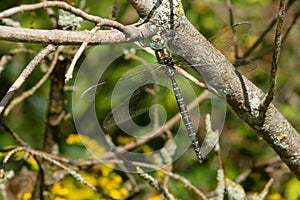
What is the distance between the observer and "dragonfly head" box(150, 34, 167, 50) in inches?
45.4

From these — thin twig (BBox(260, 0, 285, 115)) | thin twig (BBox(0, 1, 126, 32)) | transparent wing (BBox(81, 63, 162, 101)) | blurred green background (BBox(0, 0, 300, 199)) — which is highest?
thin twig (BBox(0, 1, 126, 32))

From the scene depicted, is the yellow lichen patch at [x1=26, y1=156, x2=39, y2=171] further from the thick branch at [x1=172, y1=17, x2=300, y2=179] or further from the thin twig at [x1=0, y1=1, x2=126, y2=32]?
the thin twig at [x1=0, y1=1, x2=126, y2=32]

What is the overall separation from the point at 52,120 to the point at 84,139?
0.58 ft

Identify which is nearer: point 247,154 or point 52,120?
point 52,120

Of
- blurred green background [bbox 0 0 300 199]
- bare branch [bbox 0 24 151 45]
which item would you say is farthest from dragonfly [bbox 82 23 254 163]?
blurred green background [bbox 0 0 300 199]

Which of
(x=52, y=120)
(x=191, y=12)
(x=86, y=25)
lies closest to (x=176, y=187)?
(x=52, y=120)

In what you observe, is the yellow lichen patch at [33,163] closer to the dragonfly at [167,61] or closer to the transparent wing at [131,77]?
the transparent wing at [131,77]

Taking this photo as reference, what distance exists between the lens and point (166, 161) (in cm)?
174

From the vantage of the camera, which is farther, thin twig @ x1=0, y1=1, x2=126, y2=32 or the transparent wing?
the transparent wing

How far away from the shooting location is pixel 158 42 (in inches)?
47.0

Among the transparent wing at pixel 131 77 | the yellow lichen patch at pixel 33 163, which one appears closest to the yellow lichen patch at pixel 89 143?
the yellow lichen patch at pixel 33 163

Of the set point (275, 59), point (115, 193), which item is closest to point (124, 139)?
point (115, 193)

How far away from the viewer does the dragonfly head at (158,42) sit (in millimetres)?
1154

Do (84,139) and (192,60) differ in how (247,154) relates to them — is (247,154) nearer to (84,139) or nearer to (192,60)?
(84,139)
